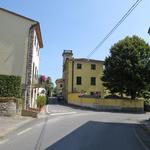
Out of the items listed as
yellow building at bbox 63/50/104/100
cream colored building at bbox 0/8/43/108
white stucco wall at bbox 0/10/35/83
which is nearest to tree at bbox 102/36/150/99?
yellow building at bbox 63/50/104/100

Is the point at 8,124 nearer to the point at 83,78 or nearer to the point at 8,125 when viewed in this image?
the point at 8,125

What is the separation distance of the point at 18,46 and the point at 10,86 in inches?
212

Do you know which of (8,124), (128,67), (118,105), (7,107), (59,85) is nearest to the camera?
(8,124)

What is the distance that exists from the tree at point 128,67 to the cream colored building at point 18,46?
19236mm

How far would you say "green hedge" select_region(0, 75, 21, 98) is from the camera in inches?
1117

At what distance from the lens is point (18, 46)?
32.6m

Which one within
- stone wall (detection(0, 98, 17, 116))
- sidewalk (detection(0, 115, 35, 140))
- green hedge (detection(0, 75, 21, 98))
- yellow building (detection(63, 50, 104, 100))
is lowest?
sidewalk (detection(0, 115, 35, 140))

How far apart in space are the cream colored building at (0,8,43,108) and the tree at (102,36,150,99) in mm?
19236

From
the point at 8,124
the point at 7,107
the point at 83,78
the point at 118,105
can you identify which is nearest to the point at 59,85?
the point at 83,78

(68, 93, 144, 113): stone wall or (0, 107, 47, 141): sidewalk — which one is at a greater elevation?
(68, 93, 144, 113): stone wall

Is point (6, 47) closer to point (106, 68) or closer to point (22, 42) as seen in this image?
point (22, 42)

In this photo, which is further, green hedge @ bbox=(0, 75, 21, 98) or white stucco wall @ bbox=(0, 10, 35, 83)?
white stucco wall @ bbox=(0, 10, 35, 83)

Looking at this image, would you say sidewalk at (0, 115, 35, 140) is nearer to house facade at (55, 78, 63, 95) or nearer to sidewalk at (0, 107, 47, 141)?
sidewalk at (0, 107, 47, 141)

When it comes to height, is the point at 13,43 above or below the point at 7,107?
above
